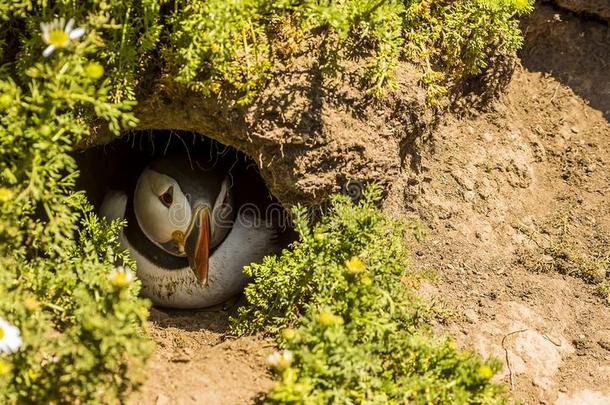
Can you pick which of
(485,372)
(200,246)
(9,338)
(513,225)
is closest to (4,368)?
(9,338)

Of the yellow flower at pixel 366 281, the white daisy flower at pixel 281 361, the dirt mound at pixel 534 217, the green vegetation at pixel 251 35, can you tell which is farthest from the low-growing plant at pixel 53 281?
the dirt mound at pixel 534 217

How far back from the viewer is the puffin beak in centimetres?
348

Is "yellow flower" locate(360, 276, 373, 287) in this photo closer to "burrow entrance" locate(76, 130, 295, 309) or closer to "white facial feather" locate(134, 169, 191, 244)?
"burrow entrance" locate(76, 130, 295, 309)

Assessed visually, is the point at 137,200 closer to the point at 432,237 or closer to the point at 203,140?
the point at 203,140

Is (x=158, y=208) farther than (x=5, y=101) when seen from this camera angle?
Yes

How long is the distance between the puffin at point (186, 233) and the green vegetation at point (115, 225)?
76 centimetres

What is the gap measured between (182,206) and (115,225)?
98cm

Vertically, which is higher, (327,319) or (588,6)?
(588,6)

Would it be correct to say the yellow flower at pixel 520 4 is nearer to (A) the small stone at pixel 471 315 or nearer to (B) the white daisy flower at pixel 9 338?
(A) the small stone at pixel 471 315

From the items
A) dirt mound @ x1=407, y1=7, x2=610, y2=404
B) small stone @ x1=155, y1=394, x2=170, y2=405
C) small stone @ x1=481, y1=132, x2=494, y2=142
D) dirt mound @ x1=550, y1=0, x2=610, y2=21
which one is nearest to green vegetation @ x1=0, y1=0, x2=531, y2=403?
small stone @ x1=155, y1=394, x2=170, y2=405

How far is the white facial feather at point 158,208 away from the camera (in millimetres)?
3771

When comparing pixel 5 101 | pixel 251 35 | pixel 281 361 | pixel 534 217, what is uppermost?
pixel 251 35

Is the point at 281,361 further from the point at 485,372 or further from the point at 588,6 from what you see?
the point at 588,6

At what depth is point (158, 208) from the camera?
3.84 m
